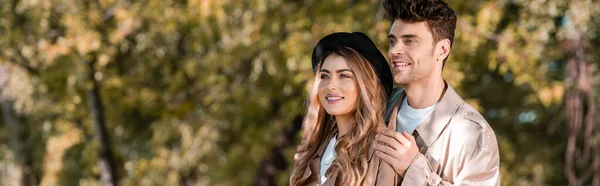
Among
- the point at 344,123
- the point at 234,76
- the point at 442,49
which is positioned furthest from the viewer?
the point at 234,76

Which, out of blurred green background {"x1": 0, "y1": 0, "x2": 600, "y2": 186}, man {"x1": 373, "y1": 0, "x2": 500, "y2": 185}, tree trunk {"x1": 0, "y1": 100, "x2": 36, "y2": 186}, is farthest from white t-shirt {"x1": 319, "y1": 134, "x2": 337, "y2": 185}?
tree trunk {"x1": 0, "y1": 100, "x2": 36, "y2": 186}

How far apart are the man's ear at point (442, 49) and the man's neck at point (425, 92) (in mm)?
77

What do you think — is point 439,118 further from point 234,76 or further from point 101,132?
point 234,76

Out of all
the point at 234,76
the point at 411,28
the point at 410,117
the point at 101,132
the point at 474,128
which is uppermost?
the point at 234,76

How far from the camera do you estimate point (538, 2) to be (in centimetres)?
789

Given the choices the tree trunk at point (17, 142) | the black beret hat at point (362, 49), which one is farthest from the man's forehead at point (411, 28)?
the tree trunk at point (17, 142)

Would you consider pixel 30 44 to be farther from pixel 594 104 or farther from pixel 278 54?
pixel 594 104

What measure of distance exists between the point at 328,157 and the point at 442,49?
581 mm

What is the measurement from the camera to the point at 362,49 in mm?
3082

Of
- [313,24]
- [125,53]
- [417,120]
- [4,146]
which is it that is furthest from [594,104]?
[4,146]

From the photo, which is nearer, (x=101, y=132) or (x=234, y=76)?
(x=101, y=132)

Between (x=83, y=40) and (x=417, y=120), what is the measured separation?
233 inches

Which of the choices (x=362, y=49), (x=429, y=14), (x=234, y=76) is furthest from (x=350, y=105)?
(x=234, y=76)

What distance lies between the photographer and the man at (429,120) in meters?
2.88
